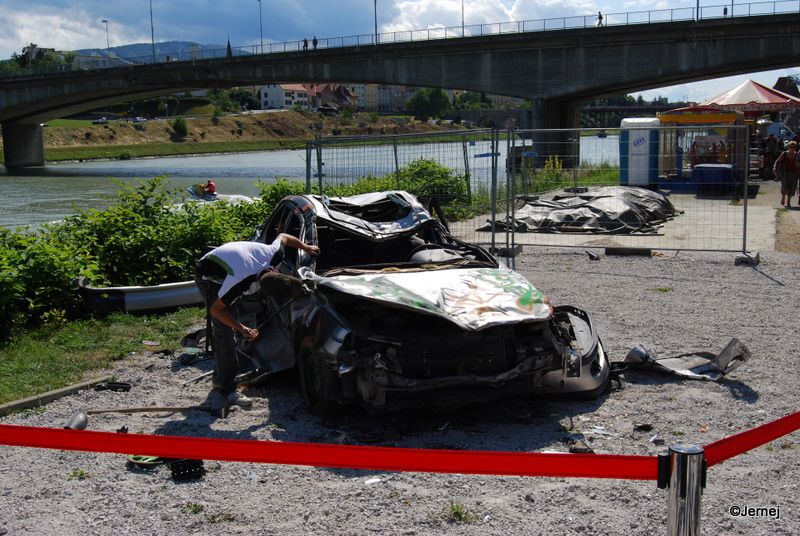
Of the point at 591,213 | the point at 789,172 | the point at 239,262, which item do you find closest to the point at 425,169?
the point at 591,213

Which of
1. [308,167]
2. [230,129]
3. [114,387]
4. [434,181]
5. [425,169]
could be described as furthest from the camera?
[230,129]

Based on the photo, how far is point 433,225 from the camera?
8273mm

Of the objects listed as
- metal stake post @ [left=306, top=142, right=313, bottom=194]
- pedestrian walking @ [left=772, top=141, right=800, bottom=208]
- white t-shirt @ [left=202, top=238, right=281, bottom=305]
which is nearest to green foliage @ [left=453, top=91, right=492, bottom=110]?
pedestrian walking @ [left=772, top=141, right=800, bottom=208]

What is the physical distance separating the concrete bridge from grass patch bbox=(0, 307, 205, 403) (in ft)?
139

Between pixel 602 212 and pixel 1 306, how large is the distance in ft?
39.9

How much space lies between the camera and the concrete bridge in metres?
46.1

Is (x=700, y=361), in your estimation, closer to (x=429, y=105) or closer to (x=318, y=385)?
(x=318, y=385)

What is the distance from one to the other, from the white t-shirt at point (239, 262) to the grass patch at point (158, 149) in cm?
7453

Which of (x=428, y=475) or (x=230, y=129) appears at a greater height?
(x=230, y=129)

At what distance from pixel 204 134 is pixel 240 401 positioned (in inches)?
3813

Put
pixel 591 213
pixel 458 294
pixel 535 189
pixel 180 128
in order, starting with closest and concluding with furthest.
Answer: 1. pixel 458 294
2. pixel 591 213
3. pixel 535 189
4. pixel 180 128

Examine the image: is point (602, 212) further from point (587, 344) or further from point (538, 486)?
point (538, 486)

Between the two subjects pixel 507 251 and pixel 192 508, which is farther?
pixel 507 251

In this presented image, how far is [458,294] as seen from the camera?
247 inches
